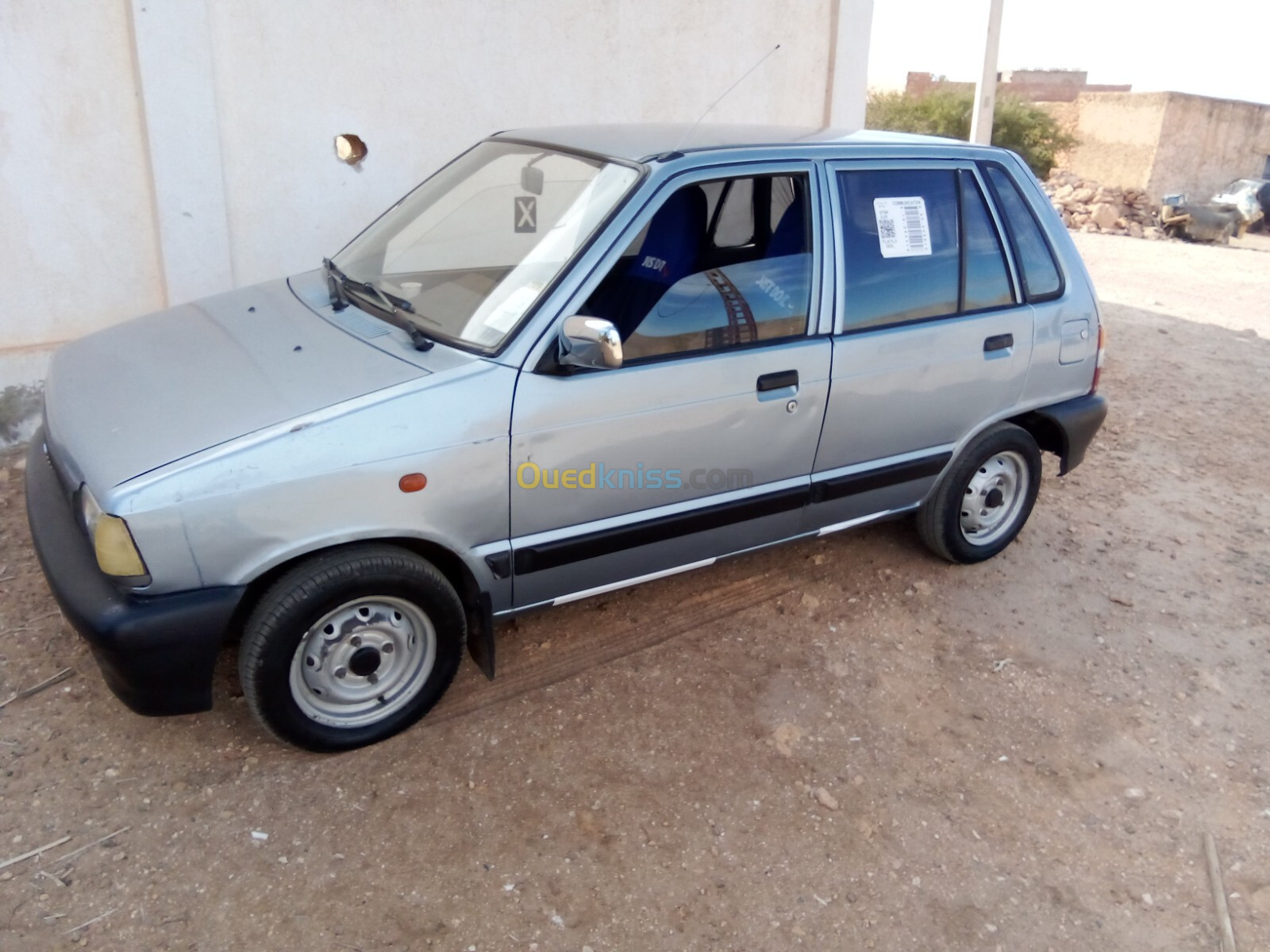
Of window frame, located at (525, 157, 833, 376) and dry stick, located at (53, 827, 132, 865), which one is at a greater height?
window frame, located at (525, 157, 833, 376)

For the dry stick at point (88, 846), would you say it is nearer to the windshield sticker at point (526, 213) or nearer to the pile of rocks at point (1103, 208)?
the windshield sticker at point (526, 213)

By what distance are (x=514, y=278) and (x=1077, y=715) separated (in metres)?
2.55

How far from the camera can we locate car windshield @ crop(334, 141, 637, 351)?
3.12m

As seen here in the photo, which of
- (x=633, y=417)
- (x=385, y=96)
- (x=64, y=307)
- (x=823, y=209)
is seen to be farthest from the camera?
(x=385, y=96)

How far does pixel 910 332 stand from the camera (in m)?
3.72

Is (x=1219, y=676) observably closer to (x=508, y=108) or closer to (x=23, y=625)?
(x=23, y=625)

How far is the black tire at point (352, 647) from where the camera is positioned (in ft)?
9.12

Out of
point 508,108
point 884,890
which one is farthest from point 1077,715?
point 508,108

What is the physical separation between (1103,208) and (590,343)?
18.8 meters

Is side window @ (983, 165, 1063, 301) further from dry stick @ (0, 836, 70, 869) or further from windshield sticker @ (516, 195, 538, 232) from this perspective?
dry stick @ (0, 836, 70, 869)

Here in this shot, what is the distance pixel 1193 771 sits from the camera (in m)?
3.33

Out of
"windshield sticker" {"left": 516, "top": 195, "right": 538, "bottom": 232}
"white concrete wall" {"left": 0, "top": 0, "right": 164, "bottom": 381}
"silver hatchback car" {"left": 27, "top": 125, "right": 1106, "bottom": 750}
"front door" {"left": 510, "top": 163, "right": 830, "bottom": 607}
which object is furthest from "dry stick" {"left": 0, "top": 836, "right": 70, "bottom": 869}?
"white concrete wall" {"left": 0, "top": 0, "right": 164, "bottom": 381}

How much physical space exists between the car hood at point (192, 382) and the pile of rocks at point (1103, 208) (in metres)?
17.0

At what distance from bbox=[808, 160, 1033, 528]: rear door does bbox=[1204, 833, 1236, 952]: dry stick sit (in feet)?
5.34
